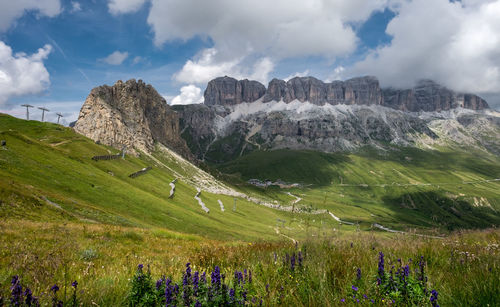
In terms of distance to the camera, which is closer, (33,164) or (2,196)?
(2,196)

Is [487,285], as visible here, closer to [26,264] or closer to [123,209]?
[26,264]

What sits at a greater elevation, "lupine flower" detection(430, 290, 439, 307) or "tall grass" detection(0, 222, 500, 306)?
"lupine flower" detection(430, 290, 439, 307)

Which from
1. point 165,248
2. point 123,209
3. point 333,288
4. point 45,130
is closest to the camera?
point 333,288

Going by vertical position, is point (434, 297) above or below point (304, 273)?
above

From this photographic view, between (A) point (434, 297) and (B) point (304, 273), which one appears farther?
(B) point (304, 273)

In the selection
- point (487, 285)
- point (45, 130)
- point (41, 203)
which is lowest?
point (41, 203)

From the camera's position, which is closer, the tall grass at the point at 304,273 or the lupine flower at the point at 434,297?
the lupine flower at the point at 434,297

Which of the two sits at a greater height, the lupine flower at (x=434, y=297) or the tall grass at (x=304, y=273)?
the lupine flower at (x=434, y=297)

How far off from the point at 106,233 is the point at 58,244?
4.57 meters

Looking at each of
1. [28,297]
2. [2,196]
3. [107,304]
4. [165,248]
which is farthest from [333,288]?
[2,196]

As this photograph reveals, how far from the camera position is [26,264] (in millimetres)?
6590

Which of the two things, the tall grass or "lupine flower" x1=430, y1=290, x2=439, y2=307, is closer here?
"lupine flower" x1=430, y1=290, x2=439, y2=307

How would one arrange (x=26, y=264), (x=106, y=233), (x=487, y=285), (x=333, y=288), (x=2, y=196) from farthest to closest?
(x=2, y=196) → (x=106, y=233) → (x=26, y=264) → (x=333, y=288) → (x=487, y=285)

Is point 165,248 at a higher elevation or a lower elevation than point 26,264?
lower
